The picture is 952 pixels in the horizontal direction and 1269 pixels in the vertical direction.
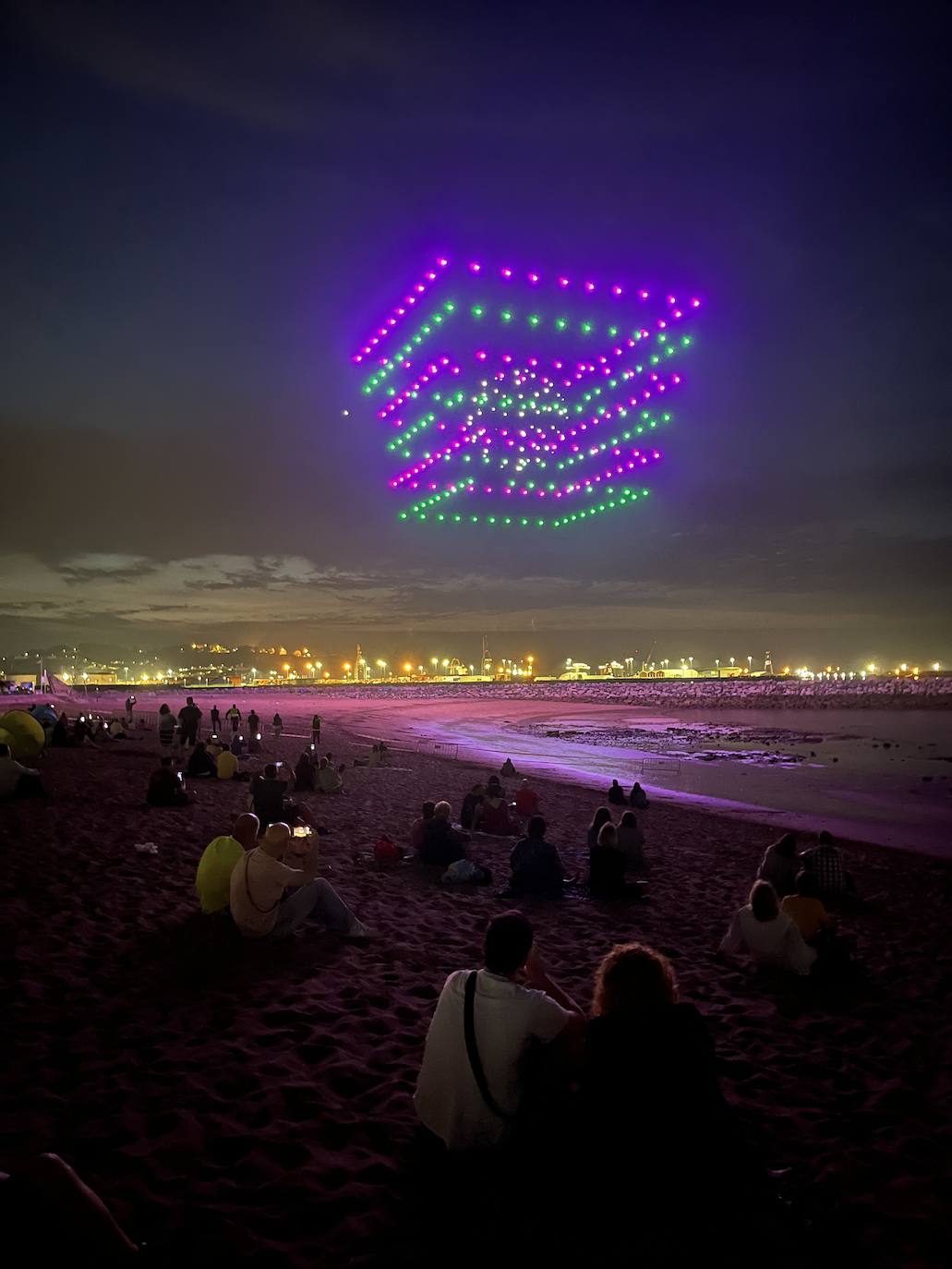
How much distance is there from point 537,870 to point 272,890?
12.5 ft

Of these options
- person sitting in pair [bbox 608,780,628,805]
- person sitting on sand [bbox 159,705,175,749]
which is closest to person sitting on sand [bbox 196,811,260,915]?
person sitting in pair [bbox 608,780,628,805]

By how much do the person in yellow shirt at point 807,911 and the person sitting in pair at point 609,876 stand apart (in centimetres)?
239

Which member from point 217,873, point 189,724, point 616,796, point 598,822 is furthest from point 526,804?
point 189,724

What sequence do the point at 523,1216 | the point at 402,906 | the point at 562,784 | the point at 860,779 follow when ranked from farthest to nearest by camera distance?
the point at 860,779
the point at 562,784
the point at 402,906
the point at 523,1216

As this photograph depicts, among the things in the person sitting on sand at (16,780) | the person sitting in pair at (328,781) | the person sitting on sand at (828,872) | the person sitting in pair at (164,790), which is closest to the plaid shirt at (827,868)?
the person sitting on sand at (828,872)

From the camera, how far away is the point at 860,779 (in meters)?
24.9

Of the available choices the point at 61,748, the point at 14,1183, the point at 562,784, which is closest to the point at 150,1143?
the point at 14,1183

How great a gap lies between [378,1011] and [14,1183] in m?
3.83

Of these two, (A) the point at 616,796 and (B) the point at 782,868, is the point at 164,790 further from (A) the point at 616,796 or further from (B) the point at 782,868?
(B) the point at 782,868

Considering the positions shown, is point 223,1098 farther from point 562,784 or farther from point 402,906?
point 562,784

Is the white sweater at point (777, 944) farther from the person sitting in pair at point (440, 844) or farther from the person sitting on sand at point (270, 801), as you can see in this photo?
the person sitting on sand at point (270, 801)

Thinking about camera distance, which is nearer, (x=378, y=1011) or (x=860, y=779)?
(x=378, y=1011)

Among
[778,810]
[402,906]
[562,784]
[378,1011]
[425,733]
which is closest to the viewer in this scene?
[378,1011]

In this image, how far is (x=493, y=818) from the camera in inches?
498
